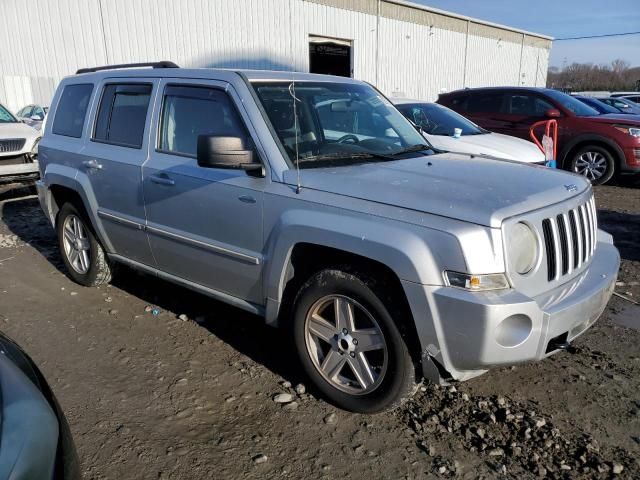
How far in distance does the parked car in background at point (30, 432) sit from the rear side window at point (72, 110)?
330 centimetres

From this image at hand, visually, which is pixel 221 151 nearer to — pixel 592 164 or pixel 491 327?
pixel 491 327

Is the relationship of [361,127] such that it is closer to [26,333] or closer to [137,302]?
[137,302]

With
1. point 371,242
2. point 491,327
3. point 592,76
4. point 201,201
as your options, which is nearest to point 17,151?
point 201,201

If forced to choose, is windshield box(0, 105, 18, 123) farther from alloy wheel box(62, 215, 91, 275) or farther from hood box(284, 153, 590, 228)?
hood box(284, 153, 590, 228)

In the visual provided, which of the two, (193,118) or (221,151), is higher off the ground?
(193,118)

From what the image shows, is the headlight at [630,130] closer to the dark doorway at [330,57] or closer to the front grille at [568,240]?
the front grille at [568,240]

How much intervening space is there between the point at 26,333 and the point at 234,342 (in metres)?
1.65

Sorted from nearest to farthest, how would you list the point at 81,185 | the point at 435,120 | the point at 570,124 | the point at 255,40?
1. the point at 81,185
2. the point at 435,120
3. the point at 570,124
4. the point at 255,40

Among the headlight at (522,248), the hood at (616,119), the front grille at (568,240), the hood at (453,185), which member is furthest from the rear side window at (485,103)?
the headlight at (522,248)

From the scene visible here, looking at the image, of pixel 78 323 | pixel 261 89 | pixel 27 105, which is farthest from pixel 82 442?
pixel 27 105

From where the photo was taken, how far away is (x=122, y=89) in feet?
14.5

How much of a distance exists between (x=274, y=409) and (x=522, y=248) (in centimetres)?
167

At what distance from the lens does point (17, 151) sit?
9.12m

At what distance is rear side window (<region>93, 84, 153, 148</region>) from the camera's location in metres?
4.16
